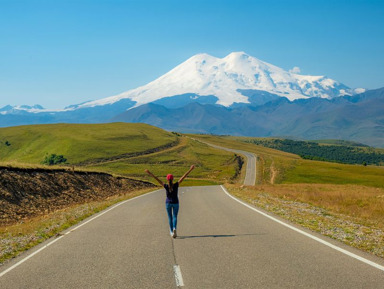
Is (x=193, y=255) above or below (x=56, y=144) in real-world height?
below

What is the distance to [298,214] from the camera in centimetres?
1834

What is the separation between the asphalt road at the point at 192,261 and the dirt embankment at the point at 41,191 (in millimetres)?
7984

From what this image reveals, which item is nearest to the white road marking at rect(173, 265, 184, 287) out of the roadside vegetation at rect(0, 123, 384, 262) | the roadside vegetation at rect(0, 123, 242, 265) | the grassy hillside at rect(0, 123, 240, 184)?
the roadside vegetation at rect(0, 123, 384, 262)

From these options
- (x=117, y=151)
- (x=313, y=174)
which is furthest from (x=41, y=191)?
(x=117, y=151)

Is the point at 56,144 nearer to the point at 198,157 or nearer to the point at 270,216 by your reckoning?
the point at 198,157

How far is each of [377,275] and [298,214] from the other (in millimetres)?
10474

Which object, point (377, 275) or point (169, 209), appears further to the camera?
point (169, 209)

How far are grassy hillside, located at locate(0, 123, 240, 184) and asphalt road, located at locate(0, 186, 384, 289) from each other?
81.0 m

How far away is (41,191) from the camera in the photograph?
1037 inches

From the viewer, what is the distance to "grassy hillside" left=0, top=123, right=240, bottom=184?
109625 mm

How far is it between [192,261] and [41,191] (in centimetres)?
1946

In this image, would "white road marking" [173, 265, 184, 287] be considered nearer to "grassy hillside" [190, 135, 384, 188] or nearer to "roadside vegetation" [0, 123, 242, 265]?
"roadside vegetation" [0, 123, 242, 265]

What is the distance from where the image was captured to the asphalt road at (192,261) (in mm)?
7988

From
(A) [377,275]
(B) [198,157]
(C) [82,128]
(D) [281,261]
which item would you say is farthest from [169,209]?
(C) [82,128]
